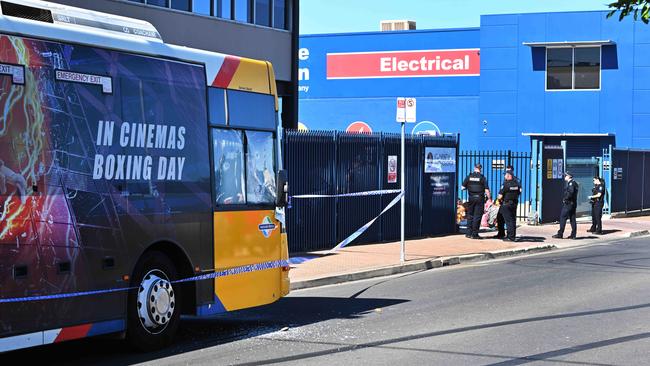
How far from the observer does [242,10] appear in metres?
27.1

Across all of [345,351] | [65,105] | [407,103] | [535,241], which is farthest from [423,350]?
[535,241]

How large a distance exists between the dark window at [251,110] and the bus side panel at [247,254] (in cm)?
102

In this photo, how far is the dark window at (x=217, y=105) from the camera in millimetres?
8727

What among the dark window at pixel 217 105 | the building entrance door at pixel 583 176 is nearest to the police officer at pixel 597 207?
the building entrance door at pixel 583 176

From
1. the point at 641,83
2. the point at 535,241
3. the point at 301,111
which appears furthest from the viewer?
the point at 301,111

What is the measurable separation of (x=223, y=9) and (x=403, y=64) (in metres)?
20.2

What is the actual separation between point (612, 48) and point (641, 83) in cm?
215

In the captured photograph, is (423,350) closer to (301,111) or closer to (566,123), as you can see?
(566,123)

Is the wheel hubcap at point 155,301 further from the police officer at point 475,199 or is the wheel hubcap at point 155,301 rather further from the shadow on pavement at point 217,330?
the police officer at point 475,199

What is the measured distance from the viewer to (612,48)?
38250 mm

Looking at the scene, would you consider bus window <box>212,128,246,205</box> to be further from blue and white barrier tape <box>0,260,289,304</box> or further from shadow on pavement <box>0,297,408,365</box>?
shadow on pavement <box>0,297,408,365</box>

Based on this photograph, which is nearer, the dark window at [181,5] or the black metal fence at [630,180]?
the dark window at [181,5]

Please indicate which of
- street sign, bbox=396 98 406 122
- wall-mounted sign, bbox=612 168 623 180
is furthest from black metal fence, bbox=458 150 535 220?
street sign, bbox=396 98 406 122

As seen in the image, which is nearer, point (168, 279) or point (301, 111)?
point (168, 279)
